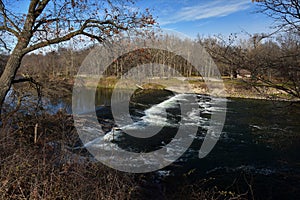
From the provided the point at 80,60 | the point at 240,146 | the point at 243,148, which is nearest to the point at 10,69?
the point at 80,60

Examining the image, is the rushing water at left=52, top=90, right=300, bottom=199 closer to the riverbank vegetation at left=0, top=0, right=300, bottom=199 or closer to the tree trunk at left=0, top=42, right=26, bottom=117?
the riverbank vegetation at left=0, top=0, right=300, bottom=199

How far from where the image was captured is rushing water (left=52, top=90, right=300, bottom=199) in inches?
269

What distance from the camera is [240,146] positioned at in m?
10.0

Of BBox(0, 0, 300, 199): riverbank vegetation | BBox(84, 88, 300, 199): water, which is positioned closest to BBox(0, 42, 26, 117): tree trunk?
BBox(0, 0, 300, 199): riverbank vegetation

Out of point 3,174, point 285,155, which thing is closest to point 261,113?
point 285,155

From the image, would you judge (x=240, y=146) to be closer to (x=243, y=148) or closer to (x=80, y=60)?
(x=243, y=148)

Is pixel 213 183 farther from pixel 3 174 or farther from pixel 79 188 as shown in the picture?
pixel 3 174

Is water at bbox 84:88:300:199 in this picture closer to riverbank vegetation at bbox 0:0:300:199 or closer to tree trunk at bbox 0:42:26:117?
riverbank vegetation at bbox 0:0:300:199

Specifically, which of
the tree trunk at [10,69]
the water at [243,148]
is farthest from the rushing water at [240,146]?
the tree trunk at [10,69]

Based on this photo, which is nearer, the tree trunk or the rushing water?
the tree trunk

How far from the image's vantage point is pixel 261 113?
1667 cm

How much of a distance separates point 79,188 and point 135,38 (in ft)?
8.62

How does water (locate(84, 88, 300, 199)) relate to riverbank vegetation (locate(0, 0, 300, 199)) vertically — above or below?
below

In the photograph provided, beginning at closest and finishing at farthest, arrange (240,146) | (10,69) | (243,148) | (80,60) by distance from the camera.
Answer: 1. (10,69)
2. (80,60)
3. (243,148)
4. (240,146)
